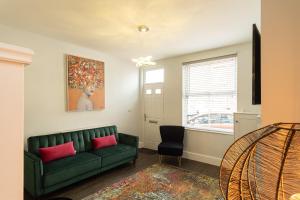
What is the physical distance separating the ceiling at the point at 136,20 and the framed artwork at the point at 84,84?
459 mm

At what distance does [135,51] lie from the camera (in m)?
4.08

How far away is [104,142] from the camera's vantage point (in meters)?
3.65

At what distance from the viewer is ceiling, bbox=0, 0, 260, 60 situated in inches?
83.7

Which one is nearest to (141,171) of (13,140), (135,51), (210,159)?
(210,159)

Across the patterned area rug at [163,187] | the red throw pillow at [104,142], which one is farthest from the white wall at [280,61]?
the red throw pillow at [104,142]

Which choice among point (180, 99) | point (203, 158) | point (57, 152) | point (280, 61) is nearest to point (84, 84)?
point (57, 152)

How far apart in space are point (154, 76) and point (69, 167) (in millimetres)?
3284

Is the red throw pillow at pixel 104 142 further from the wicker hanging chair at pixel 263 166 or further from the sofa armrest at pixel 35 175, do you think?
the wicker hanging chair at pixel 263 166

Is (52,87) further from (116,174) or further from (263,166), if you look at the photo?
(263,166)

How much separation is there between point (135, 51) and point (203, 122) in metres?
2.40

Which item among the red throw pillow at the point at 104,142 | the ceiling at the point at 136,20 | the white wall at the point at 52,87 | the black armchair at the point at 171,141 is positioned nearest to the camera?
the ceiling at the point at 136,20

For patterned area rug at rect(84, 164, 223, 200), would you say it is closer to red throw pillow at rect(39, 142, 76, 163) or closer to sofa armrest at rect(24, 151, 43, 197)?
sofa armrest at rect(24, 151, 43, 197)

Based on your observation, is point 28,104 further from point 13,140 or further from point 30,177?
point 13,140

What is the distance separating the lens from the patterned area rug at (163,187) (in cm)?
255
